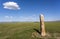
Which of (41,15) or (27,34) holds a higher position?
(41,15)

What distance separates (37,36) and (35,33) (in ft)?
3.81

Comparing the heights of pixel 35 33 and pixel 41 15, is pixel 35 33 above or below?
below

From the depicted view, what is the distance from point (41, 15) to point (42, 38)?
5.63 metres

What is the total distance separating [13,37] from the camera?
30.1 m

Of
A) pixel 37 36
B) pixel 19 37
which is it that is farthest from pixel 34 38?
pixel 19 37

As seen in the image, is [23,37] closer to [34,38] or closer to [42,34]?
[34,38]

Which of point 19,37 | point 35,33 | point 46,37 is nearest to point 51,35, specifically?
point 46,37

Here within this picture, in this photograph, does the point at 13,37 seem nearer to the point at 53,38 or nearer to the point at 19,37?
the point at 19,37

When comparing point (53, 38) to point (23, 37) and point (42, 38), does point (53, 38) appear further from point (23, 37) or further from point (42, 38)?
point (23, 37)

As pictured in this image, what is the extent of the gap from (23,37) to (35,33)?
3375 millimetres

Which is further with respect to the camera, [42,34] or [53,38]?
[42,34]

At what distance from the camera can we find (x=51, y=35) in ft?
102

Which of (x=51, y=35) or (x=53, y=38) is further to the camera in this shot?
(x=51, y=35)

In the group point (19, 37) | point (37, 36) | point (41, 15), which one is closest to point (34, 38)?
point (37, 36)
